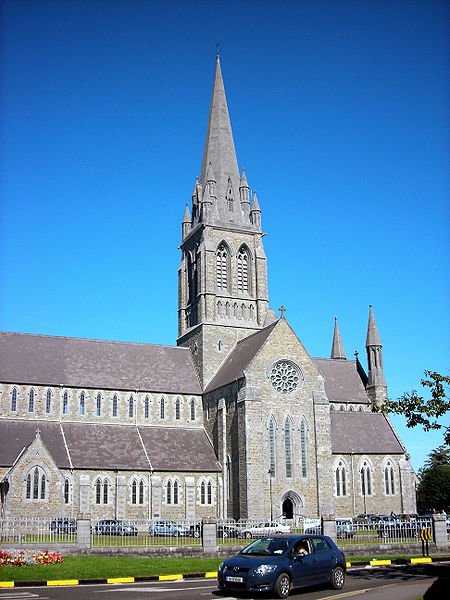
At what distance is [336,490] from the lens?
57812 mm

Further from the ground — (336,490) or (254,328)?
(254,328)

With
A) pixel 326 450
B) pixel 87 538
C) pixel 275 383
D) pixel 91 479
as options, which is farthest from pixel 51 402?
pixel 87 538

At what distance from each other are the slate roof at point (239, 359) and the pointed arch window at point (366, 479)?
13.7 metres

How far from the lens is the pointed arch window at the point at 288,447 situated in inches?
2088

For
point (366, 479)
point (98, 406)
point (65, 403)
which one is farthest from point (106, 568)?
point (366, 479)

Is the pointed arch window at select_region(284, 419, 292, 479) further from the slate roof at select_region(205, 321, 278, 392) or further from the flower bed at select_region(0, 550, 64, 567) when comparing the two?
the flower bed at select_region(0, 550, 64, 567)

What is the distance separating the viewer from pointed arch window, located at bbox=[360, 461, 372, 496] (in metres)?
59.3

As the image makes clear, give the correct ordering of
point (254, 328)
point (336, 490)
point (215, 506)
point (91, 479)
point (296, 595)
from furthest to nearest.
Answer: point (254, 328) < point (336, 490) < point (215, 506) < point (91, 479) < point (296, 595)

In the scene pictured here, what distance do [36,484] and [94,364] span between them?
44.1ft

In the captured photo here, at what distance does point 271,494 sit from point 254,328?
16.8 meters

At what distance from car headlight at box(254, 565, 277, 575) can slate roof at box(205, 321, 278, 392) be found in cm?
3502

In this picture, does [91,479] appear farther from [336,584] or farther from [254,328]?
[336,584]

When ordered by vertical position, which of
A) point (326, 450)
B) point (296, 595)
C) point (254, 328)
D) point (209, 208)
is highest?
point (209, 208)

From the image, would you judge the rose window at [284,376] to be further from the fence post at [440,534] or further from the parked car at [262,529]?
the fence post at [440,534]
